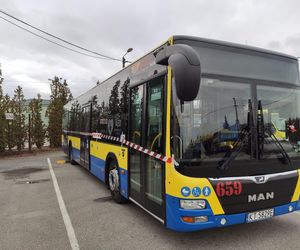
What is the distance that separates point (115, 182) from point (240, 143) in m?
3.17

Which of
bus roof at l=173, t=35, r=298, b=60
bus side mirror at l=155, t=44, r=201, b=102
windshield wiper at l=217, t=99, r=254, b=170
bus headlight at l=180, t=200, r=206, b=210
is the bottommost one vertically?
bus headlight at l=180, t=200, r=206, b=210

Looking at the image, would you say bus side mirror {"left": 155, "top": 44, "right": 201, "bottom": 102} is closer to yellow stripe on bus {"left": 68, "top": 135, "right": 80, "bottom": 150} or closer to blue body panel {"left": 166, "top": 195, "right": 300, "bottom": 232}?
blue body panel {"left": 166, "top": 195, "right": 300, "bottom": 232}

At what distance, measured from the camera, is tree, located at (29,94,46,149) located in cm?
1995

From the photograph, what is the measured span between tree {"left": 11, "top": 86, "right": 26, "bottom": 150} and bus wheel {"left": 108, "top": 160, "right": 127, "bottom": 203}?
1427 centimetres

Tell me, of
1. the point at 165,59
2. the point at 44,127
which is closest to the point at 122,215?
→ the point at 165,59

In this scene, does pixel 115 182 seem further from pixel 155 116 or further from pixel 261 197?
pixel 261 197

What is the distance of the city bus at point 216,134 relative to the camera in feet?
11.3

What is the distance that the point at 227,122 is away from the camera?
3.71 m

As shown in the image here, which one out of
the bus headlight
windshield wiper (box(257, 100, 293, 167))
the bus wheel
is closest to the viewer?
the bus headlight

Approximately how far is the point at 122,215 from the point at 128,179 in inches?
29.8

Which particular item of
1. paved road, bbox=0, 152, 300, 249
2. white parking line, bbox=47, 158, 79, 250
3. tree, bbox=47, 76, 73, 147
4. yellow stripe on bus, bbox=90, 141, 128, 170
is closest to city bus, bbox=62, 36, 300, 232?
paved road, bbox=0, 152, 300, 249

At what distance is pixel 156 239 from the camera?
13.6ft

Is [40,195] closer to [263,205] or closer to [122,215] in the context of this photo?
[122,215]

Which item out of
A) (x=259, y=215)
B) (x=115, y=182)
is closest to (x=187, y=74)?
(x=259, y=215)
